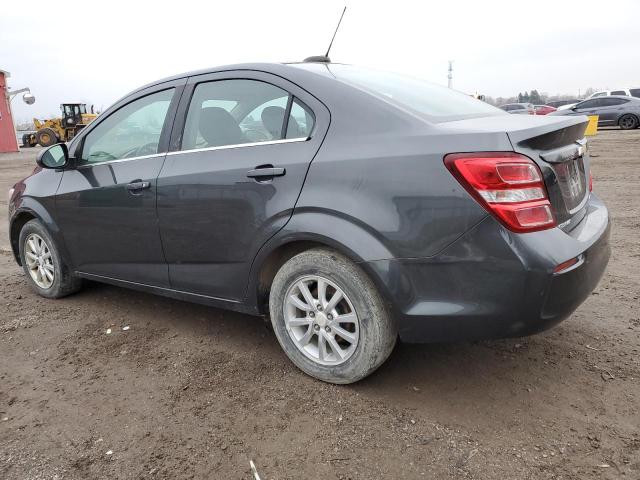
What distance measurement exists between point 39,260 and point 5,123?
27795 millimetres

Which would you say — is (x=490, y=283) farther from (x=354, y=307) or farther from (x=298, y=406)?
(x=298, y=406)

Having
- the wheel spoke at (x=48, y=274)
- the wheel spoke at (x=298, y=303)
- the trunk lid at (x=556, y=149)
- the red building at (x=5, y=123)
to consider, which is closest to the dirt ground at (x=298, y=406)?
the wheel spoke at (x=298, y=303)

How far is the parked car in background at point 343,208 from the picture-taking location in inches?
85.2

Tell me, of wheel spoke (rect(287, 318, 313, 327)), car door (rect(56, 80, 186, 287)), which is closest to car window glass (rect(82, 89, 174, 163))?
car door (rect(56, 80, 186, 287))

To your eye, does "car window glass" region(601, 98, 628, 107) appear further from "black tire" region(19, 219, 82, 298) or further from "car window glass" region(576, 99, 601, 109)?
"black tire" region(19, 219, 82, 298)

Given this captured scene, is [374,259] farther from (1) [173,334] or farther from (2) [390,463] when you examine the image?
(1) [173,334]

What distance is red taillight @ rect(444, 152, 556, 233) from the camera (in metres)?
2.11

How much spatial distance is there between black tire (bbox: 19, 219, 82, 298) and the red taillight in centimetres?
323

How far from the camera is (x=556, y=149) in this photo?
7.78 feet

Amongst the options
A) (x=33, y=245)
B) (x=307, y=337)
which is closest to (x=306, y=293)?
(x=307, y=337)

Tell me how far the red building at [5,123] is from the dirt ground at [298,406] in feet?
92.5

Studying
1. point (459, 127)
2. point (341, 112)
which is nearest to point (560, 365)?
point (459, 127)

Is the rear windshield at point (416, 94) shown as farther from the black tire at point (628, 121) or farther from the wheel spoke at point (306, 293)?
the black tire at point (628, 121)

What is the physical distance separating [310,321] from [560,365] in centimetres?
Result: 140
